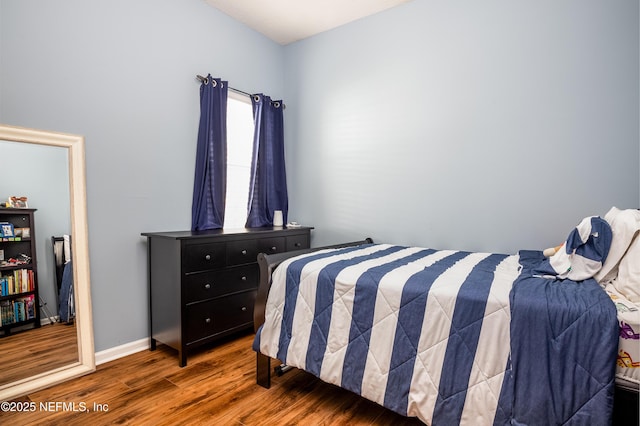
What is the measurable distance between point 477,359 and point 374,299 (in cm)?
48

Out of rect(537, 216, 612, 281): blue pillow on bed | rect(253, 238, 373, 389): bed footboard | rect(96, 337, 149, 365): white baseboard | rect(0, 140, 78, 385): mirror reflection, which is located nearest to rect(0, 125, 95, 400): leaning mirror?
rect(0, 140, 78, 385): mirror reflection

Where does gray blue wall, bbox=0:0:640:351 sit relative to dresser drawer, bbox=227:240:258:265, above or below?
above

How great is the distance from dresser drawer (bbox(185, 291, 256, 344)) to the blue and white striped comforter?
66cm

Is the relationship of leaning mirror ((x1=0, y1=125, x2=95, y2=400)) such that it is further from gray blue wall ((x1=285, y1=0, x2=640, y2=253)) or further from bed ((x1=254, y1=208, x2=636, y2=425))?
gray blue wall ((x1=285, y1=0, x2=640, y2=253))

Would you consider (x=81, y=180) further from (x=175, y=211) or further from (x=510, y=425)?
(x=510, y=425)

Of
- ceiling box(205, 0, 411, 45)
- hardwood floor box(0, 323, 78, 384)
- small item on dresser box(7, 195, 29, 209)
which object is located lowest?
hardwood floor box(0, 323, 78, 384)

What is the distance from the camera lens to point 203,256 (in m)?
2.44

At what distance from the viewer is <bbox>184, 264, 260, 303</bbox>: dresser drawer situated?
93.6 inches

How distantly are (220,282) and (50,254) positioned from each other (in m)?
1.05

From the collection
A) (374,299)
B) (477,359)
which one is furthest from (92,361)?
(477,359)

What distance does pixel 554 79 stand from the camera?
7.70 feet

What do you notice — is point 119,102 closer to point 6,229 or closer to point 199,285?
point 6,229

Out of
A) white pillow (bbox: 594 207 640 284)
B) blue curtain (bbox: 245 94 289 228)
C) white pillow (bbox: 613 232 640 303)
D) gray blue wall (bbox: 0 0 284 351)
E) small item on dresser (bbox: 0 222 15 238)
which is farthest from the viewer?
blue curtain (bbox: 245 94 289 228)

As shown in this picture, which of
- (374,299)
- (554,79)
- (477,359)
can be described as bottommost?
(477,359)
